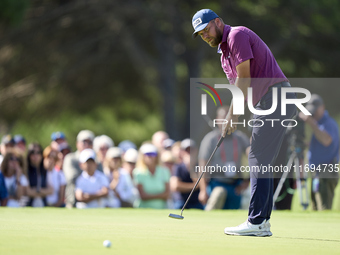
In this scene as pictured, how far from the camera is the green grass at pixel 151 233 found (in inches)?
174

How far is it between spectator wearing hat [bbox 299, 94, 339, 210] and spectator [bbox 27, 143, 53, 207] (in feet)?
13.1

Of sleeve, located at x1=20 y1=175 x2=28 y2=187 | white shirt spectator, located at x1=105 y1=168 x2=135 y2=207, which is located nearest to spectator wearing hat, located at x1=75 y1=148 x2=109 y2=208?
white shirt spectator, located at x1=105 y1=168 x2=135 y2=207

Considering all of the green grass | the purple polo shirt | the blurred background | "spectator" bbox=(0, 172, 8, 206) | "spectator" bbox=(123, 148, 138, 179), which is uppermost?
the blurred background

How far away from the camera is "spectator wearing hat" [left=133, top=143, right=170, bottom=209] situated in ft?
32.2

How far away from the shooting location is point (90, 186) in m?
9.38

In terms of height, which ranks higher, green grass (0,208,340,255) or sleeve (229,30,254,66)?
sleeve (229,30,254,66)

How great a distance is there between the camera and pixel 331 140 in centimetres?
962

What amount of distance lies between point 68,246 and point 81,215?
2781 mm

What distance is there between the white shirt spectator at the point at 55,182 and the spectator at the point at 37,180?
61 mm

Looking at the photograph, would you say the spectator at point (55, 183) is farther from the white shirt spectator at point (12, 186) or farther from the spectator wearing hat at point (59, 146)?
the white shirt spectator at point (12, 186)

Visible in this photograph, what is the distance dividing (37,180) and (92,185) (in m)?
1.19

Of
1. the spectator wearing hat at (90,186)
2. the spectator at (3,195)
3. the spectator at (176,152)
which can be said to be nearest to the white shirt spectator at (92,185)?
the spectator wearing hat at (90,186)

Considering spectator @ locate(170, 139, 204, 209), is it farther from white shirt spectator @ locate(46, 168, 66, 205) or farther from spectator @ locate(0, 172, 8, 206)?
spectator @ locate(0, 172, 8, 206)

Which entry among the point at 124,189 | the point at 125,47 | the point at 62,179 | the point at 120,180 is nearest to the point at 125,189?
the point at 124,189
